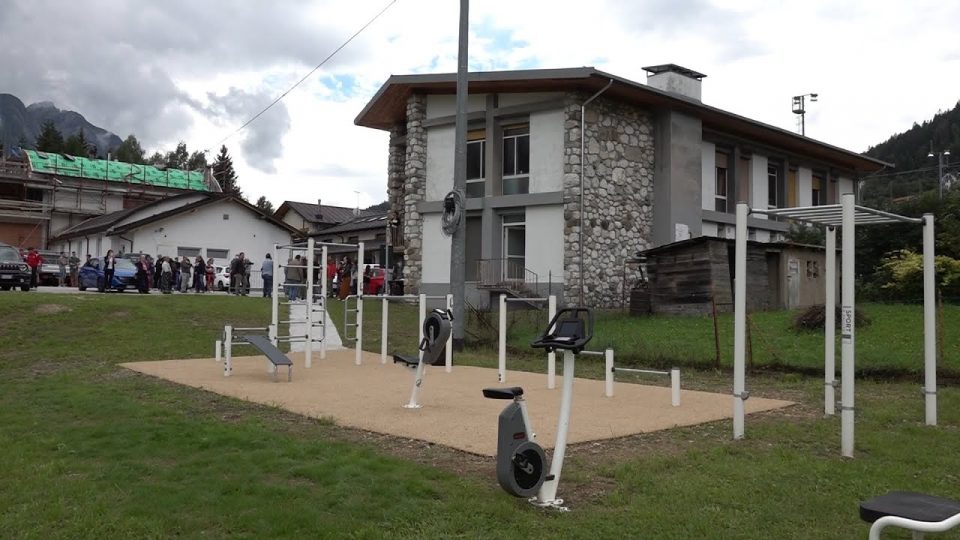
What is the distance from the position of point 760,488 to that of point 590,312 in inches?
70.1

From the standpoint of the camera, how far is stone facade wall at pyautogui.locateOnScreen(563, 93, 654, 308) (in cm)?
2481

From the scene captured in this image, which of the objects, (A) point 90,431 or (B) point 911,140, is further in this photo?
(B) point 911,140

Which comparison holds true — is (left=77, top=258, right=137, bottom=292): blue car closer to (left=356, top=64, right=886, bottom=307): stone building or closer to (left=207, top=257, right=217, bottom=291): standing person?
(left=207, top=257, right=217, bottom=291): standing person

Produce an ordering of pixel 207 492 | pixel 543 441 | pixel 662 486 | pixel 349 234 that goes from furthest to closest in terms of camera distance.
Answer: pixel 349 234, pixel 543 441, pixel 662 486, pixel 207 492

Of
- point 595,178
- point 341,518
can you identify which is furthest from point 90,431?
point 595,178

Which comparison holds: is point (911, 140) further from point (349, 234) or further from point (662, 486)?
point (662, 486)

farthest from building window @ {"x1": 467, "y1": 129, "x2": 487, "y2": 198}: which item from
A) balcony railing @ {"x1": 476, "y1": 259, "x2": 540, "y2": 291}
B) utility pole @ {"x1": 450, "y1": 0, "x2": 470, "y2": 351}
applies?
utility pole @ {"x1": 450, "y1": 0, "x2": 470, "y2": 351}

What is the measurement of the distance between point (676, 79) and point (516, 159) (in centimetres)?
773

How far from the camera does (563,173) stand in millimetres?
25094

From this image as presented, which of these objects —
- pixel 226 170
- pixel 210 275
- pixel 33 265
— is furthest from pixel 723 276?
pixel 226 170

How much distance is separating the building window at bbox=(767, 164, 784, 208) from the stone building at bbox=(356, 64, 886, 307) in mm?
3176

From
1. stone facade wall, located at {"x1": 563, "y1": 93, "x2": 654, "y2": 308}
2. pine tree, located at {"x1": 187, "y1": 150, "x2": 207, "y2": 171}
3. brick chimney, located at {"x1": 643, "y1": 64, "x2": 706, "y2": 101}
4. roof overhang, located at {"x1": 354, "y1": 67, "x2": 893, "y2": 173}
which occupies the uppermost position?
pine tree, located at {"x1": 187, "y1": 150, "x2": 207, "y2": 171}

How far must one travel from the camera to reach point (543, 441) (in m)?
7.25

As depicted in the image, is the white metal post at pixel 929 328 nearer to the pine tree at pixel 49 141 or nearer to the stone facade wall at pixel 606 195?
the stone facade wall at pixel 606 195
